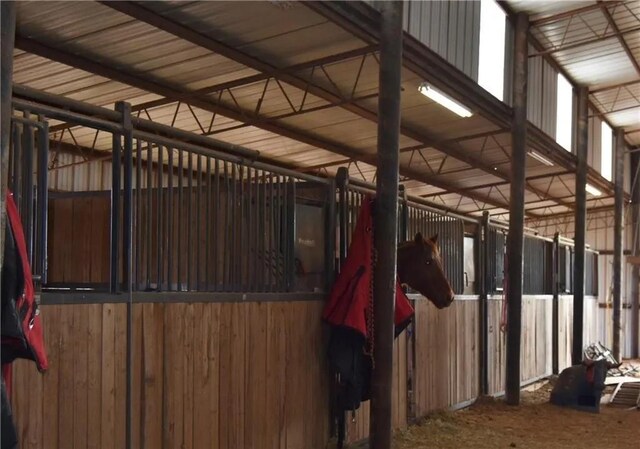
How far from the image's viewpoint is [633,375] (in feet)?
37.7

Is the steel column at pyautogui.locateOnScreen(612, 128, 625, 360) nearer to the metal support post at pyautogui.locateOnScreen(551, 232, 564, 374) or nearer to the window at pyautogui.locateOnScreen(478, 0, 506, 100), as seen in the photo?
the metal support post at pyautogui.locateOnScreen(551, 232, 564, 374)

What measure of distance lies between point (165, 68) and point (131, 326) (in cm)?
497

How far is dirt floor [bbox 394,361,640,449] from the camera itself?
5750mm

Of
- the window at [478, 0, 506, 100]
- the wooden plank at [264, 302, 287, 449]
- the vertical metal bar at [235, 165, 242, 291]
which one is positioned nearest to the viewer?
the vertical metal bar at [235, 165, 242, 291]

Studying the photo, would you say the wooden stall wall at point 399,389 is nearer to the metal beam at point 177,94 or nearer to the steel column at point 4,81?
the steel column at point 4,81

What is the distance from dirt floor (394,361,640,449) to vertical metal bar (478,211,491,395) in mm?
261

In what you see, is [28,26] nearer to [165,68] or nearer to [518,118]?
[165,68]

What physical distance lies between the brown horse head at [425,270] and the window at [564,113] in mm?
7842

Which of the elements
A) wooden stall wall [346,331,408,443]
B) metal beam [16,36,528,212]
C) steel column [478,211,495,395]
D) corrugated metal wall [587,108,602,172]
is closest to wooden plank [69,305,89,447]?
wooden stall wall [346,331,408,443]

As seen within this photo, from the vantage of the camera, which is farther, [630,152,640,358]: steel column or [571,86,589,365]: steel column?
[630,152,640,358]: steel column

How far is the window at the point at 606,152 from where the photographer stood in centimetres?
1595

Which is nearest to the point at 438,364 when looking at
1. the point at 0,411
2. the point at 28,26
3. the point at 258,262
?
the point at 258,262

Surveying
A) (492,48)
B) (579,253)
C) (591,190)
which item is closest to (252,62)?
(492,48)

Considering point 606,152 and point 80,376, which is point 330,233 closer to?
point 80,376
